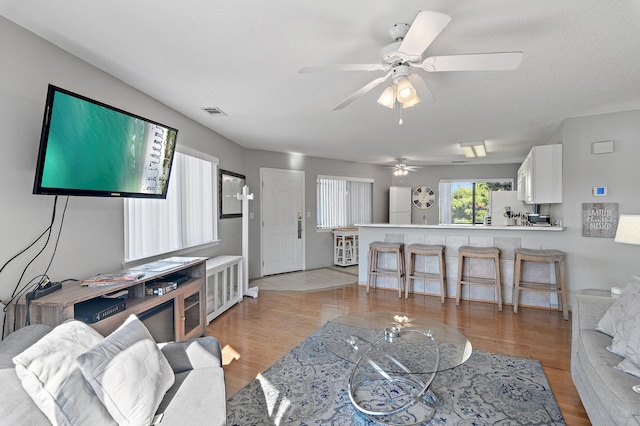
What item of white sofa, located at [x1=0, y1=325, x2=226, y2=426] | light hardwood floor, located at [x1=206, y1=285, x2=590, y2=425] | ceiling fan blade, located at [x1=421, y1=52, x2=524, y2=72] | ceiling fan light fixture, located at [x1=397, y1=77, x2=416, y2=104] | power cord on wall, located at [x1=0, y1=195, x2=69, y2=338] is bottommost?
light hardwood floor, located at [x1=206, y1=285, x2=590, y2=425]

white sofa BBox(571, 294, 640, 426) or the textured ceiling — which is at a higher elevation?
the textured ceiling

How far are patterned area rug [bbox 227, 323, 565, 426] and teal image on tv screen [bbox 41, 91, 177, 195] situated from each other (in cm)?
178

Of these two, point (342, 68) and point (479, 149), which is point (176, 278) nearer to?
point (342, 68)

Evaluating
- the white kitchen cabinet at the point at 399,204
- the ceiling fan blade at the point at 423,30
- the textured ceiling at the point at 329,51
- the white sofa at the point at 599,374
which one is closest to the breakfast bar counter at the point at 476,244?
the textured ceiling at the point at 329,51

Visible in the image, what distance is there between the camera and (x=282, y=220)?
6.02m

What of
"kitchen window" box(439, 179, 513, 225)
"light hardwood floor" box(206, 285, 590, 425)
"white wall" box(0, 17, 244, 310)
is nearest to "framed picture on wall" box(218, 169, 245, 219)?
"light hardwood floor" box(206, 285, 590, 425)

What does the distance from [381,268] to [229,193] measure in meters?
2.67

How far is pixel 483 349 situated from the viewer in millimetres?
2811

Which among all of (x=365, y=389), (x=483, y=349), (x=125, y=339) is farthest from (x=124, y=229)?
(x=483, y=349)

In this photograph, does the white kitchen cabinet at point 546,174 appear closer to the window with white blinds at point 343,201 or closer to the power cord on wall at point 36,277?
the window with white blinds at point 343,201

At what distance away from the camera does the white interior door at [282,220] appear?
5.75 meters

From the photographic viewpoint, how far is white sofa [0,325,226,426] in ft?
3.62

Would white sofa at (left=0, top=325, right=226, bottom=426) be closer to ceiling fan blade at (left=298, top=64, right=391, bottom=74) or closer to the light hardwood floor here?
the light hardwood floor

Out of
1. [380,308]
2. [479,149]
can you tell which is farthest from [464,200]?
[380,308]
